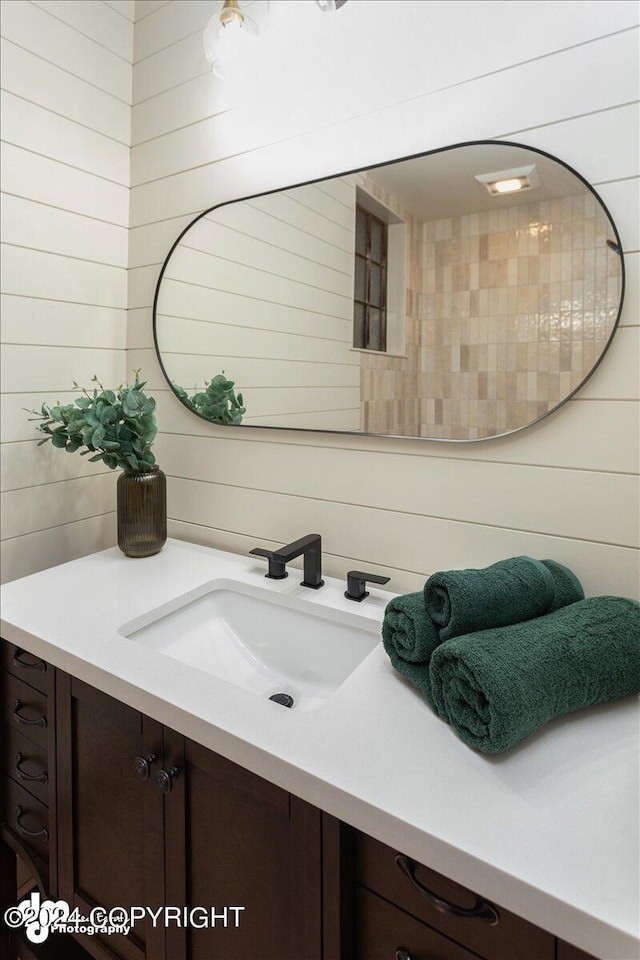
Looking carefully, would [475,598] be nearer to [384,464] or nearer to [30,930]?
[384,464]

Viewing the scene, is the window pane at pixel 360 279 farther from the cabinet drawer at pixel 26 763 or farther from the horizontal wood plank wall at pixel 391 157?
the cabinet drawer at pixel 26 763

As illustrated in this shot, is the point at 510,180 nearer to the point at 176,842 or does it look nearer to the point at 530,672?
the point at 530,672

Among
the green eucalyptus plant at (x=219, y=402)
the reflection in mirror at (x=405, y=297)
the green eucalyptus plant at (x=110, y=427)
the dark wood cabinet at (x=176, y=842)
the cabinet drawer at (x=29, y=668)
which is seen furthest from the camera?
the green eucalyptus plant at (x=219, y=402)

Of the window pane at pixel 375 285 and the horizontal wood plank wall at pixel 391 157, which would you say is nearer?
the horizontal wood plank wall at pixel 391 157

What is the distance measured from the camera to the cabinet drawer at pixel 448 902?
Result: 0.59m

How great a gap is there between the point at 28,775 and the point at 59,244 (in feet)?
4.43

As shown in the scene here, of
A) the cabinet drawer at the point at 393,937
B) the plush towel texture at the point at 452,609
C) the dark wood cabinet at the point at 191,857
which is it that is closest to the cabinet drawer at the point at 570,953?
the dark wood cabinet at the point at 191,857

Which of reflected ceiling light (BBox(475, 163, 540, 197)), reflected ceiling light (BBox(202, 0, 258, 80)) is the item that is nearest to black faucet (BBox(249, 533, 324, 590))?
reflected ceiling light (BBox(475, 163, 540, 197))

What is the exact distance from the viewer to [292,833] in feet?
2.51

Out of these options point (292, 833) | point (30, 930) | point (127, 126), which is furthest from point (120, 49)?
point (30, 930)

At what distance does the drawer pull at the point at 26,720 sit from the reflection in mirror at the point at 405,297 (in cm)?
82

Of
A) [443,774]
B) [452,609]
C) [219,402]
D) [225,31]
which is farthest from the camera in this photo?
[219,402]

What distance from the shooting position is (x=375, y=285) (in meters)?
1.21

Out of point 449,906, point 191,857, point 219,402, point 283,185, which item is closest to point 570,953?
point 449,906
